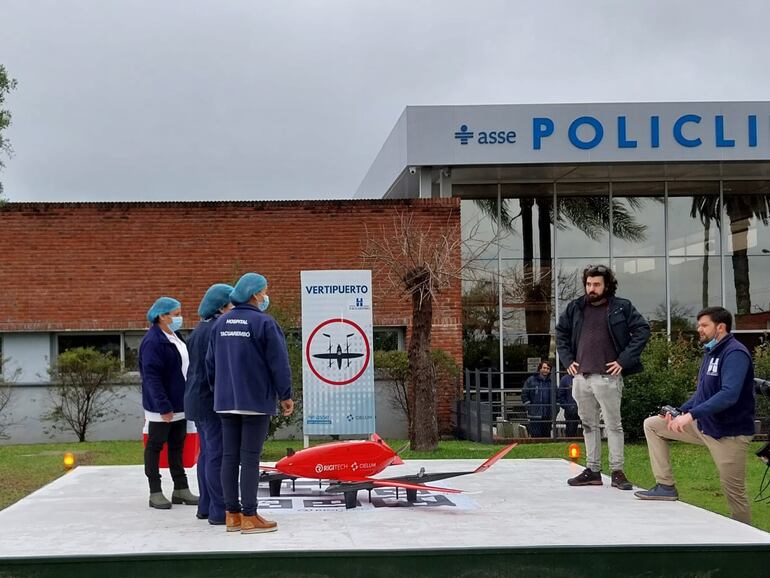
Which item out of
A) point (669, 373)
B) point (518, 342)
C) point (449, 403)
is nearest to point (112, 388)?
point (449, 403)

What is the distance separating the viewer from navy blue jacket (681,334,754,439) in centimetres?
696

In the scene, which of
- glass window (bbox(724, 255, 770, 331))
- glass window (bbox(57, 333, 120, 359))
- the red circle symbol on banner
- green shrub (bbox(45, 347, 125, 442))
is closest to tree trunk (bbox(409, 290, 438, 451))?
the red circle symbol on banner

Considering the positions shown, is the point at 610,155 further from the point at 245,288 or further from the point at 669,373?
the point at 245,288

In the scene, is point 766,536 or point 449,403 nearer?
point 766,536

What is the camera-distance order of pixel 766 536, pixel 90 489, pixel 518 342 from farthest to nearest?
pixel 518 342 < pixel 90 489 < pixel 766 536

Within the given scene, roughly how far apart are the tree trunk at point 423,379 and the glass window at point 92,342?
724 cm

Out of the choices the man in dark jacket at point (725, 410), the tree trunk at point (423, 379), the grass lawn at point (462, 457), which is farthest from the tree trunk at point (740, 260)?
the man in dark jacket at point (725, 410)

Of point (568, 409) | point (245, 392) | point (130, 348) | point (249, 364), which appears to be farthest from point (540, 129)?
point (245, 392)

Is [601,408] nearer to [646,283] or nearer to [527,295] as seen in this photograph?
[527,295]

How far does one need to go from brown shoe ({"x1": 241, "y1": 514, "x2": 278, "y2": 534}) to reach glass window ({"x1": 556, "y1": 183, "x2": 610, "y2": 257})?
1575 centimetres

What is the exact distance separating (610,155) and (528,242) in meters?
3.24

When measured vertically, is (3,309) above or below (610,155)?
below

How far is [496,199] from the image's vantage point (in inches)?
843

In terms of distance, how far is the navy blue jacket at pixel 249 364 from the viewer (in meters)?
6.35
